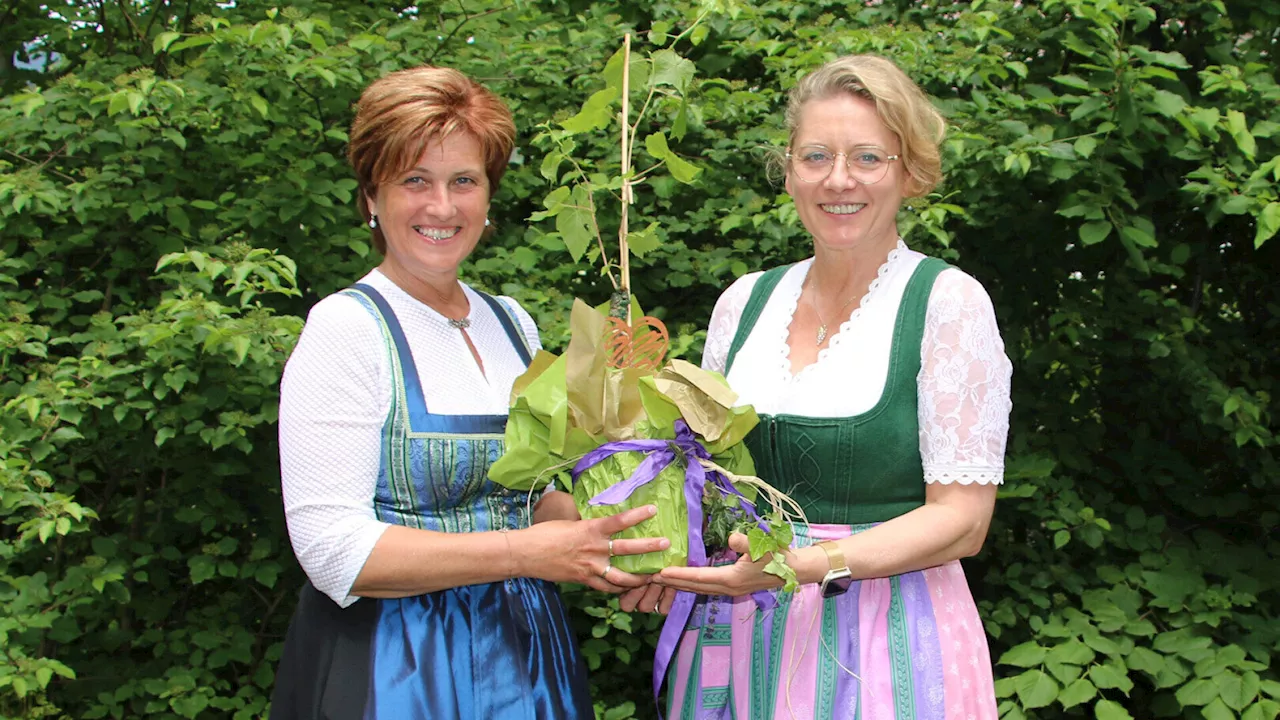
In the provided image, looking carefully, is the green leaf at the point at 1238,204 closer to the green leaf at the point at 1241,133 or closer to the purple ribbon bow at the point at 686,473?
the green leaf at the point at 1241,133

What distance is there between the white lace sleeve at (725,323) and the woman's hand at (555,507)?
0.38 meters

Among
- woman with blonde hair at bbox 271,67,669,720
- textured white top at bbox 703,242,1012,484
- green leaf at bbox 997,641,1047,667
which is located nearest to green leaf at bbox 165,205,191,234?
woman with blonde hair at bbox 271,67,669,720

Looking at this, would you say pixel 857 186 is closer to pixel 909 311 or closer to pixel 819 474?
pixel 909 311

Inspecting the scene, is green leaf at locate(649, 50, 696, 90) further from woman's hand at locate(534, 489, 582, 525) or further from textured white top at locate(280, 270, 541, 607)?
woman's hand at locate(534, 489, 582, 525)

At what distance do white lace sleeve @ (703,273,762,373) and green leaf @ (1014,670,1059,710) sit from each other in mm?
1478

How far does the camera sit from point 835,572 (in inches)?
72.6

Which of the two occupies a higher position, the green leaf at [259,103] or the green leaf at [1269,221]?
the green leaf at [259,103]

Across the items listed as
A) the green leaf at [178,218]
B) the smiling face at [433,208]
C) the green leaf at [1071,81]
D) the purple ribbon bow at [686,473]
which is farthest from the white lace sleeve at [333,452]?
the green leaf at [1071,81]

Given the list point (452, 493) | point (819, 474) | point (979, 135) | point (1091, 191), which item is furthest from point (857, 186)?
point (1091, 191)

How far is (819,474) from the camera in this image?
77.6 inches

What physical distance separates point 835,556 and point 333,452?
2.73ft

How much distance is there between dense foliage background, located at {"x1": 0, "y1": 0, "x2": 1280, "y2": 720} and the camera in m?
3.11

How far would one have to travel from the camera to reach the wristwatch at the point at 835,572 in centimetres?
184

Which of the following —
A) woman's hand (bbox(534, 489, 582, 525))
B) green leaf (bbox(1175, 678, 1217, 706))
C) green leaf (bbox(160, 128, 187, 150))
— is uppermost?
green leaf (bbox(160, 128, 187, 150))
